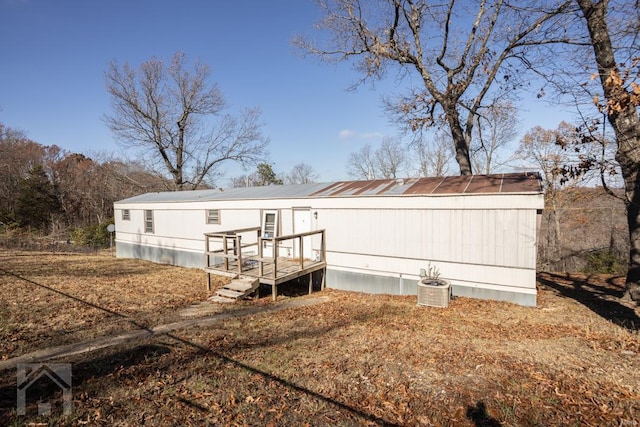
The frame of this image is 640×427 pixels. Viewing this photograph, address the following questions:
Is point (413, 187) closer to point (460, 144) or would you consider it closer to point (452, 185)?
point (452, 185)

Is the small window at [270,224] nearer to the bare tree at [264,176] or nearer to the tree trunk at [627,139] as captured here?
the tree trunk at [627,139]

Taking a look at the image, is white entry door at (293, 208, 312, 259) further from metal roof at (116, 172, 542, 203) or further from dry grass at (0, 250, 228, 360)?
dry grass at (0, 250, 228, 360)

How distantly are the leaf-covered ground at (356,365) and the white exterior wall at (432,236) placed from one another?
32.3 inches

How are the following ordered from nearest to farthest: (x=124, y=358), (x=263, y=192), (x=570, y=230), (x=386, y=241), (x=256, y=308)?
(x=124, y=358) < (x=256, y=308) < (x=386, y=241) < (x=263, y=192) < (x=570, y=230)

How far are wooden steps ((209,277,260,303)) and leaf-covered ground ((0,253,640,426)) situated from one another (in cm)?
136

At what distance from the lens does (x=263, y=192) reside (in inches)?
535

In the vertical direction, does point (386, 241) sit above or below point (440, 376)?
above

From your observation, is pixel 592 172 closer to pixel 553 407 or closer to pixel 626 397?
pixel 626 397

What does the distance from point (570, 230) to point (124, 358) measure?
20969 mm

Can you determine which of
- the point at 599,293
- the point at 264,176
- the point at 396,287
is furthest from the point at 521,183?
the point at 264,176

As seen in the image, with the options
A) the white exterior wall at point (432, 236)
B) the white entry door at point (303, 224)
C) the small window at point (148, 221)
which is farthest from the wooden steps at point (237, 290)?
the small window at point (148, 221)

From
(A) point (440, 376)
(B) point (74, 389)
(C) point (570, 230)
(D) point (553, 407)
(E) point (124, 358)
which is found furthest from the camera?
(C) point (570, 230)

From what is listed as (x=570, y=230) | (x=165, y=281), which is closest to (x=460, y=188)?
(x=165, y=281)

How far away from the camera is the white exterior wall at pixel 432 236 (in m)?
8.04
